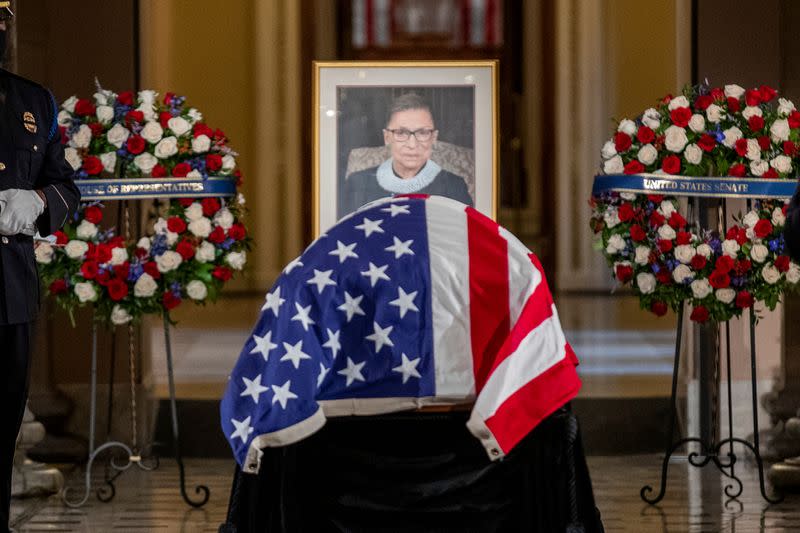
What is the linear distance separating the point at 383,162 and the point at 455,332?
194cm

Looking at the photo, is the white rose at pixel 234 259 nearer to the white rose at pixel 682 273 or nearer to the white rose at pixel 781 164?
the white rose at pixel 682 273

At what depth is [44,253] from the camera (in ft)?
18.2

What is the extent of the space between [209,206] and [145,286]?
0.42 metres

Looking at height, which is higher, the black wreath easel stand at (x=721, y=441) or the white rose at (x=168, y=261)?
the white rose at (x=168, y=261)

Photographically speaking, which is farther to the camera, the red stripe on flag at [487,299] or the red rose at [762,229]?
the red rose at [762,229]

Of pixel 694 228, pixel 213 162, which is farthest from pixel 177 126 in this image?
pixel 694 228

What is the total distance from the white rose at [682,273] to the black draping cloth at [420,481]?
1.86 metres

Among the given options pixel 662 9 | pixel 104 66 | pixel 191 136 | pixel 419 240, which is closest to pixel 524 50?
pixel 662 9

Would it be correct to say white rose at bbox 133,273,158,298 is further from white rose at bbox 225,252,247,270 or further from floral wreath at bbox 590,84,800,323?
floral wreath at bbox 590,84,800,323

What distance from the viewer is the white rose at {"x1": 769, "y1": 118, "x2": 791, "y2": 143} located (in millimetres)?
5496

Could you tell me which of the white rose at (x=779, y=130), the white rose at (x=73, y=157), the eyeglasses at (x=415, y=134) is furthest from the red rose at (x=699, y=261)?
the white rose at (x=73, y=157)

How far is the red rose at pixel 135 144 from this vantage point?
18.1ft

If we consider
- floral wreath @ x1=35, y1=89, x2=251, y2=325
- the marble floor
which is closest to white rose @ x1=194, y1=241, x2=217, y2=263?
floral wreath @ x1=35, y1=89, x2=251, y2=325

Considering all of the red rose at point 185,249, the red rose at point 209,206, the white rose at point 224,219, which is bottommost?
the red rose at point 185,249
